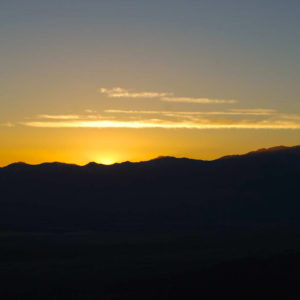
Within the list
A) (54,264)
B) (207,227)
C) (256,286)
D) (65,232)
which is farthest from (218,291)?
(207,227)

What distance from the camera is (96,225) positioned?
145 m

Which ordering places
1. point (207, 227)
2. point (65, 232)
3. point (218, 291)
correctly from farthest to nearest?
point (207, 227)
point (65, 232)
point (218, 291)

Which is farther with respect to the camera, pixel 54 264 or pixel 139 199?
pixel 139 199

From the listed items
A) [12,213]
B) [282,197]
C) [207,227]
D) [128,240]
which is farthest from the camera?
[282,197]

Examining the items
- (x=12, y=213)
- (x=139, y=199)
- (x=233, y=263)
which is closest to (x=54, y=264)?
(x=233, y=263)

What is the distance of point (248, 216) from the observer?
A: 170m

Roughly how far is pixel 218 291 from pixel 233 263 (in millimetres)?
13218

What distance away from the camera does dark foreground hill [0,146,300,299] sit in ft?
177

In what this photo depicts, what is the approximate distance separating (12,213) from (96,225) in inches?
1235

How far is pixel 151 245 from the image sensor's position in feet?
318

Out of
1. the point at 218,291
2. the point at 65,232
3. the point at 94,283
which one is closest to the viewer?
the point at 218,291

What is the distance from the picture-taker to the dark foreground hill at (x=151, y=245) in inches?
2127

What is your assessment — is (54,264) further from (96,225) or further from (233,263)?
(96,225)

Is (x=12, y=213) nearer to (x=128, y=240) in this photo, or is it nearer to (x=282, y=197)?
(x=128, y=240)
